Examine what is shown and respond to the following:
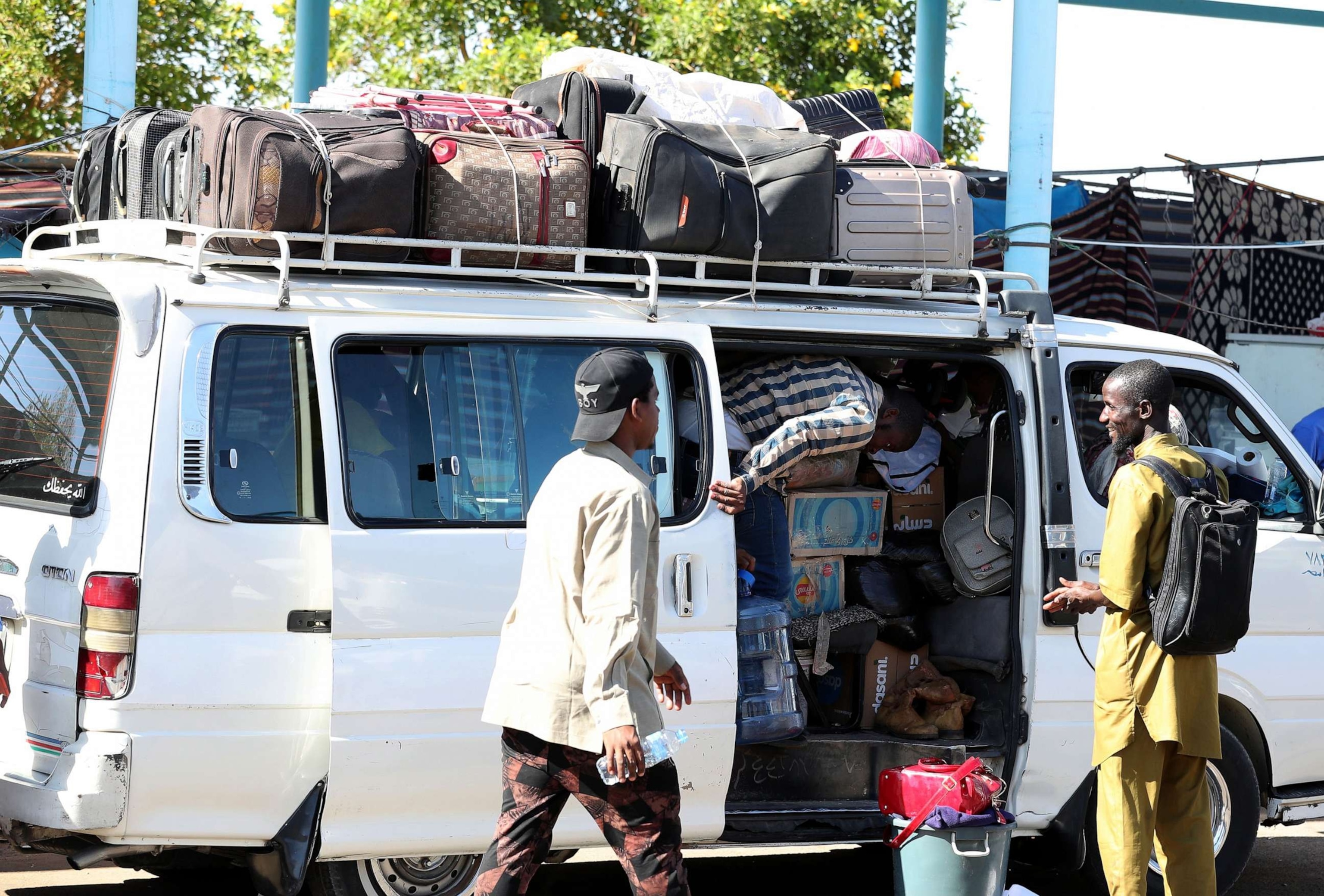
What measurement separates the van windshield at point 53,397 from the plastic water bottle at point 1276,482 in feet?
13.5

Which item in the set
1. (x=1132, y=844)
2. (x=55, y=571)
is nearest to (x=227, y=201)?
(x=55, y=571)

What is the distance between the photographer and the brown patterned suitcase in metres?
4.63

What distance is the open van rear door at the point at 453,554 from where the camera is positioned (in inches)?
164

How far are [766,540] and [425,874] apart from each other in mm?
1565

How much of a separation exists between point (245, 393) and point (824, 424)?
73.7 inches

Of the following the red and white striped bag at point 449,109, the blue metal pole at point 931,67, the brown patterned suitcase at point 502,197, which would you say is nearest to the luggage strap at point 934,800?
the brown patterned suitcase at point 502,197

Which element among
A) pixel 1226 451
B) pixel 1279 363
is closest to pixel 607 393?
pixel 1226 451

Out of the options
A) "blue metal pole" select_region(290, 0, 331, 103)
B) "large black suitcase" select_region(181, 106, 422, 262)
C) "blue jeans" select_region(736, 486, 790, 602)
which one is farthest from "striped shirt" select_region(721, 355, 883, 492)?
"blue metal pole" select_region(290, 0, 331, 103)

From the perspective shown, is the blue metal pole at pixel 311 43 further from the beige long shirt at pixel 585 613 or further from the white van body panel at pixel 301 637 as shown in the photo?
the beige long shirt at pixel 585 613

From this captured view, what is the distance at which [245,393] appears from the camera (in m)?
4.22

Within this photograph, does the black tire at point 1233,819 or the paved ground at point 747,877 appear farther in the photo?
the black tire at point 1233,819

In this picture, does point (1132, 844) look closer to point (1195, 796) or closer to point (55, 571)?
point (1195, 796)

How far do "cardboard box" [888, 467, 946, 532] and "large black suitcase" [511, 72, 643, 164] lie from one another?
1742 millimetres

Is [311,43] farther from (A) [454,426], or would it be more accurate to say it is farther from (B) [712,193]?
(A) [454,426]
